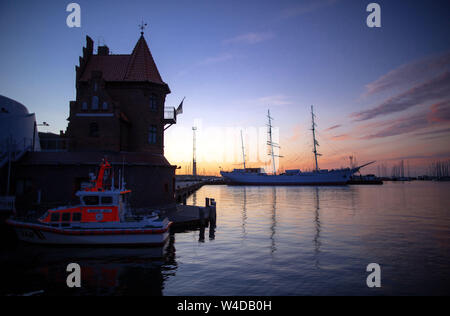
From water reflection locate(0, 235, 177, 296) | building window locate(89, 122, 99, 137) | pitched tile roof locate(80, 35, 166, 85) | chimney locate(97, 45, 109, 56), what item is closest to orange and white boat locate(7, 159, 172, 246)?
water reflection locate(0, 235, 177, 296)

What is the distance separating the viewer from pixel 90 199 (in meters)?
18.4

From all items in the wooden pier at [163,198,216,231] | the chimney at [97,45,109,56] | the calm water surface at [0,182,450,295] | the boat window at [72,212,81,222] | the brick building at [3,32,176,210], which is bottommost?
the calm water surface at [0,182,450,295]

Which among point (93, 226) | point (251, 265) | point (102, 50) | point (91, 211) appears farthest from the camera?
point (102, 50)

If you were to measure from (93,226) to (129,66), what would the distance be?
65.3 ft

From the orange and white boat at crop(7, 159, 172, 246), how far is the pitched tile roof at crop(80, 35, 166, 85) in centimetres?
1609

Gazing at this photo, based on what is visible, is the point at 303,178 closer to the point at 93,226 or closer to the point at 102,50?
the point at 102,50

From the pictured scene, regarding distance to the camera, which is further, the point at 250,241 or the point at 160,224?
the point at 250,241

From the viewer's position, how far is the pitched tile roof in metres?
30.5

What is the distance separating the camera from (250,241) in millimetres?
21938

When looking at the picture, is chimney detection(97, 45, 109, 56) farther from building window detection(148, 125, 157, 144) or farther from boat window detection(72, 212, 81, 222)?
boat window detection(72, 212, 81, 222)

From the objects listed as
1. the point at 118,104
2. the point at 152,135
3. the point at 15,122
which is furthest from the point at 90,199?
the point at 15,122
